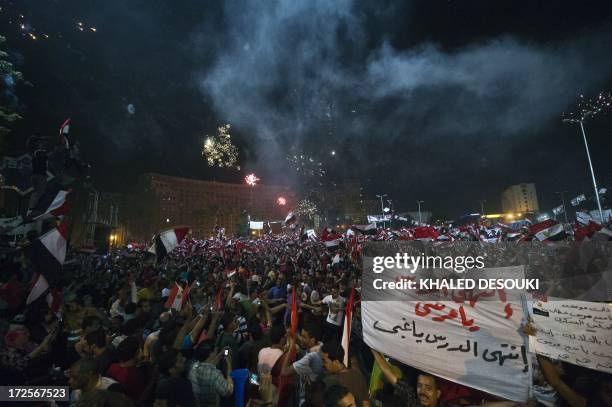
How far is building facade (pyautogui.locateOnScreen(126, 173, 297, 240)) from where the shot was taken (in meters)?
94.9

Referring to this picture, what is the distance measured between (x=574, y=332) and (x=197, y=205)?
372 ft

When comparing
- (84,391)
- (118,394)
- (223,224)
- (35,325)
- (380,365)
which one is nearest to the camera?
(118,394)

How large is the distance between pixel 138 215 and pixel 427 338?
341ft

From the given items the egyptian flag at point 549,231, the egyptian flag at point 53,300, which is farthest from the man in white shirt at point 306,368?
the egyptian flag at point 549,231

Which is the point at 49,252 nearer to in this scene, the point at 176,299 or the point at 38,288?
the point at 38,288

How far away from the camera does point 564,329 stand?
2.88m

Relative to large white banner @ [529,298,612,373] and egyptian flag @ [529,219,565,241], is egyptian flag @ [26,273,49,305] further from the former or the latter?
egyptian flag @ [529,219,565,241]

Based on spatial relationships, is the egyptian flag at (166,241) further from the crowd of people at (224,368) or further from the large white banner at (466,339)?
the large white banner at (466,339)

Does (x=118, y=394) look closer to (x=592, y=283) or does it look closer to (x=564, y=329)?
(x=564, y=329)

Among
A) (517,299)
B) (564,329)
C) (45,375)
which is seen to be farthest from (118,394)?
(564,329)

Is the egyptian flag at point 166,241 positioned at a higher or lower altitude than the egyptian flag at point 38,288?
higher

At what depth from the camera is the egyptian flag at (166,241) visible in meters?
7.64

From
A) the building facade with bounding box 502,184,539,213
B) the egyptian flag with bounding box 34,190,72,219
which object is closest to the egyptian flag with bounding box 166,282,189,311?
the egyptian flag with bounding box 34,190,72,219

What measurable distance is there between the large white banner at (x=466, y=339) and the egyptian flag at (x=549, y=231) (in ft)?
30.7
